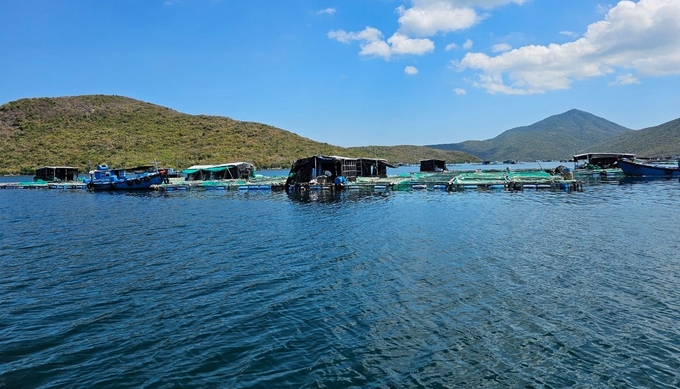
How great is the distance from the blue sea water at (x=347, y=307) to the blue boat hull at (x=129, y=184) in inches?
1739

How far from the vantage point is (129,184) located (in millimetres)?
73188

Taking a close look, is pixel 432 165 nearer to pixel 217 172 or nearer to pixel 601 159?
pixel 601 159

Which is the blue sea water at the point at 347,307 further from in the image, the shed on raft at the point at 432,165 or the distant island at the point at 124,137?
the distant island at the point at 124,137

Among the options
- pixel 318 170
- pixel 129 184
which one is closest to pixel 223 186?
pixel 318 170

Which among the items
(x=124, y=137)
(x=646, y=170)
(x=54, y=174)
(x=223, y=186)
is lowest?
(x=646, y=170)

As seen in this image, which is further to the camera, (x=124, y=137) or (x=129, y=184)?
(x=124, y=137)

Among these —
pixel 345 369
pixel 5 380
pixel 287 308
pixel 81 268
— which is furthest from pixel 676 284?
pixel 81 268

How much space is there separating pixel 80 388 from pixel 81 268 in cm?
1248

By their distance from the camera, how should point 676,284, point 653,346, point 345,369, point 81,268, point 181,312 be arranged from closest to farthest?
point 345,369
point 653,346
point 181,312
point 676,284
point 81,268

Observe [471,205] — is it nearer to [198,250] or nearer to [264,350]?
[198,250]

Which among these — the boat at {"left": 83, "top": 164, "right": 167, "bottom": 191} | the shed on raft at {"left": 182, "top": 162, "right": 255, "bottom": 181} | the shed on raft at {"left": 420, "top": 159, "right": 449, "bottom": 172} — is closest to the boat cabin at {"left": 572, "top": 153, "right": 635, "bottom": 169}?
the shed on raft at {"left": 420, "top": 159, "right": 449, "bottom": 172}

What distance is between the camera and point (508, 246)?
73.0 ft

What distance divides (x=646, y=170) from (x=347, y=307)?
87.6 metres

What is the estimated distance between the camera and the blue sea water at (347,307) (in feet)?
31.4
